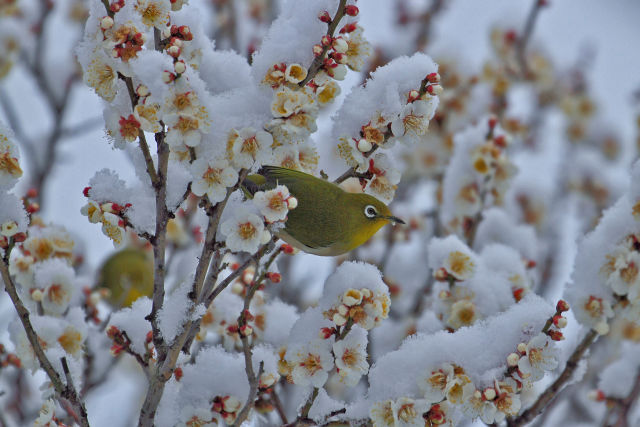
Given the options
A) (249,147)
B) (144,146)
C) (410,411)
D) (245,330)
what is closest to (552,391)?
(410,411)

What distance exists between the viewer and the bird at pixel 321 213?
81.2 inches

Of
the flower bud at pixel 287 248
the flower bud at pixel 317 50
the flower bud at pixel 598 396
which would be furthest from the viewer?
the flower bud at pixel 598 396

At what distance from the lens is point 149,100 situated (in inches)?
65.0

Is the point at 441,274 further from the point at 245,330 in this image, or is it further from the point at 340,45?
the point at 340,45

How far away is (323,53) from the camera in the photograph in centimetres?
172

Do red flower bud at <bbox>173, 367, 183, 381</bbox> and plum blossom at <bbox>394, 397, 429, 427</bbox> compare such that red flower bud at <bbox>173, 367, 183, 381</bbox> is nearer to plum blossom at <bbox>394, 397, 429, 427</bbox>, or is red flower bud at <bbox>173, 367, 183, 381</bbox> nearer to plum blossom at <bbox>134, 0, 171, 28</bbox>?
plum blossom at <bbox>394, 397, 429, 427</bbox>

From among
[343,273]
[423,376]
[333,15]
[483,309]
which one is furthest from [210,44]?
[483,309]

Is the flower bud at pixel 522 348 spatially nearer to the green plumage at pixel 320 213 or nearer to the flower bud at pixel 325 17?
the green plumage at pixel 320 213

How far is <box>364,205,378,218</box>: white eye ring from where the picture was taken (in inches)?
86.7

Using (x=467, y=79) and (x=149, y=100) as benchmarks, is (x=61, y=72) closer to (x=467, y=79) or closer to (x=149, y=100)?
(x=467, y=79)

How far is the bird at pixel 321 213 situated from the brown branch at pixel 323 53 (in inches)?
14.7

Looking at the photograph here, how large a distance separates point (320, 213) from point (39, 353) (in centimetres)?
88

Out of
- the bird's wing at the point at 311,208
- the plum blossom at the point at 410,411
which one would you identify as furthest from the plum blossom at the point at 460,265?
the plum blossom at the point at 410,411

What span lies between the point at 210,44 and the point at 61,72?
3.37 m
